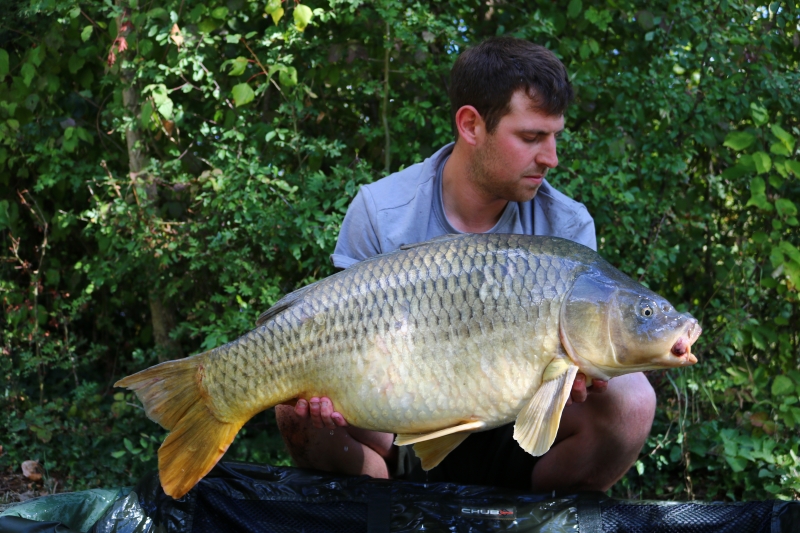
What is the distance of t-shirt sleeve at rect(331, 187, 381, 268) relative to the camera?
2.25 metres

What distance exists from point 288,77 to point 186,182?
0.49 m

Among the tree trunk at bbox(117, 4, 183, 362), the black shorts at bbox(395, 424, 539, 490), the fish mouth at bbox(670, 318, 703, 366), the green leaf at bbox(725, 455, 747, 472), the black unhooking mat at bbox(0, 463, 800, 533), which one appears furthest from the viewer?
the tree trunk at bbox(117, 4, 183, 362)

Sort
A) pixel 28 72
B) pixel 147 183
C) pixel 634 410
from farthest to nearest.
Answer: pixel 28 72 → pixel 147 183 → pixel 634 410

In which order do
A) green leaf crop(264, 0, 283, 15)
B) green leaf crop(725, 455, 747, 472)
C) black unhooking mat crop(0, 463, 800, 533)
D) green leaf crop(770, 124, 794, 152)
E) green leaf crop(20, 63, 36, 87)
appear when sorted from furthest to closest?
green leaf crop(20, 63, 36, 87), green leaf crop(264, 0, 283, 15), green leaf crop(770, 124, 794, 152), green leaf crop(725, 455, 747, 472), black unhooking mat crop(0, 463, 800, 533)

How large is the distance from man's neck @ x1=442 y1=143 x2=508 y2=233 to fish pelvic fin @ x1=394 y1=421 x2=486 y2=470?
1.99 feet

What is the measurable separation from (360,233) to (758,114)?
Answer: 1.40 m

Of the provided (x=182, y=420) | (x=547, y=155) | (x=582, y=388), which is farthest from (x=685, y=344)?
(x=182, y=420)

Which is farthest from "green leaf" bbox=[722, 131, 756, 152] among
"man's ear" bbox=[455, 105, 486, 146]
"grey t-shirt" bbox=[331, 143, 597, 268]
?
"man's ear" bbox=[455, 105, 486, 146]

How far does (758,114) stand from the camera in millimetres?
2840

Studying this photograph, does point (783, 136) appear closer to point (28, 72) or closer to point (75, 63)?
point (75, 63)

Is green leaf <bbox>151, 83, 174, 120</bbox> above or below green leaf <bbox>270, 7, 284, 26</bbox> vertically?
below

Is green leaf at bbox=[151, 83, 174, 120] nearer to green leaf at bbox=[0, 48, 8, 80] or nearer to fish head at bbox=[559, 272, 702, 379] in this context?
green leaf at bbox=[0, 48, 8, 80]

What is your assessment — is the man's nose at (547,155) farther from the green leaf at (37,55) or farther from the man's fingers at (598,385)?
the green leaf at (37,55)

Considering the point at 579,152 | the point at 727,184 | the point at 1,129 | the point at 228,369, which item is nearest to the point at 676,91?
the point at 579,152
